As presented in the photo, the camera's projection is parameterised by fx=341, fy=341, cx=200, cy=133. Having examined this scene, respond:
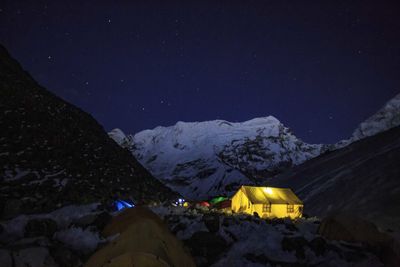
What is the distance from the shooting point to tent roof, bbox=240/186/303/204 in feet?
110

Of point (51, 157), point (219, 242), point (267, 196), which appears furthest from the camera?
point (267, 196)

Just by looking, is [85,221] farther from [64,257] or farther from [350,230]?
[350,230]

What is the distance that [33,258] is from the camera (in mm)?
9180

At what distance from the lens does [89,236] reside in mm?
11406

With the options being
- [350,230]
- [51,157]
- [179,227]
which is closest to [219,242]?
[179,227]

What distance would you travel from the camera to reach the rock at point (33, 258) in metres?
9.01

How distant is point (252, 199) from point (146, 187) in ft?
39.5

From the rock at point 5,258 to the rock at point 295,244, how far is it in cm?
1039

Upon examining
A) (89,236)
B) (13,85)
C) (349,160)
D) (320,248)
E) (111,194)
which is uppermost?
(13,85)

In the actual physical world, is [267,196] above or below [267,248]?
above

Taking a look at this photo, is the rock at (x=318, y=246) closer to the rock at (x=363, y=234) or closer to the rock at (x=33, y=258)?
the rock at (x=363, y=234)

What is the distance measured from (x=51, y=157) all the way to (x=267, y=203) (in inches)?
830

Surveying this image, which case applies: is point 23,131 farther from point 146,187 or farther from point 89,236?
point 89,236

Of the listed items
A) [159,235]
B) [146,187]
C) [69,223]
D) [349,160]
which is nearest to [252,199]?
[146,187]
